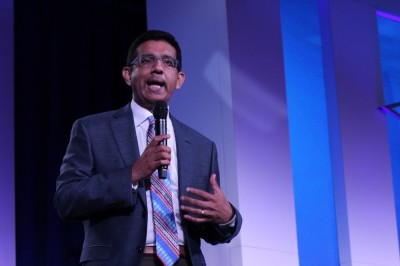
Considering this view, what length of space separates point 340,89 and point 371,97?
27cm

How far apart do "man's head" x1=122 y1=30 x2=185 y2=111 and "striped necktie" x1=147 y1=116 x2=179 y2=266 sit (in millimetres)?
313

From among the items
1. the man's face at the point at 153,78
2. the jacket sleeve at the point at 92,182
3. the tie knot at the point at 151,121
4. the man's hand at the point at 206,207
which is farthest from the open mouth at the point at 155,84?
the man's hand at the point at 206,207

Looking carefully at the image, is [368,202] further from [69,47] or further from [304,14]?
[69,47]

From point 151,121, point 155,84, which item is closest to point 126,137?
point 151,121

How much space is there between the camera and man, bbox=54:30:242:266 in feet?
6.79

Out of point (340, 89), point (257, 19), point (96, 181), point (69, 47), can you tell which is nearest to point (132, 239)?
point (96, 181)

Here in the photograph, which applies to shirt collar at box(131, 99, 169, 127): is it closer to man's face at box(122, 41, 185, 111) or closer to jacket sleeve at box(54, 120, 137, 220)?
man's face at box(122, 41, 185, 111)

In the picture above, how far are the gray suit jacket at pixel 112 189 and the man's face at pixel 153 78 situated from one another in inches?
3.1

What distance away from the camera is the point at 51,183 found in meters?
4.38

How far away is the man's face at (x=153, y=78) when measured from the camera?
2.37 metres

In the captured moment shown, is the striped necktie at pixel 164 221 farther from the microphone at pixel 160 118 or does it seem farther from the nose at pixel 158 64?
the nose at pixel 158 64

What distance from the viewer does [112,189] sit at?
2061 mm

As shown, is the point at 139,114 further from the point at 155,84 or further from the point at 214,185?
the point at 214,185

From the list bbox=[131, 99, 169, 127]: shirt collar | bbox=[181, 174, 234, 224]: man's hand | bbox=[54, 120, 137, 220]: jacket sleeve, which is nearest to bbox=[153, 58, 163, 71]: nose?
bbox=[131, 99, 169, 127]: shirt collar
